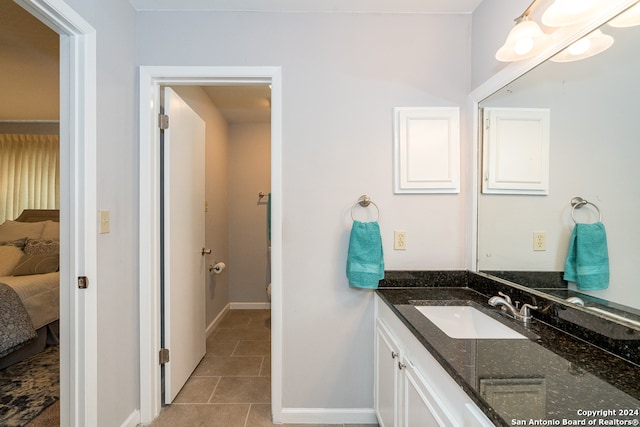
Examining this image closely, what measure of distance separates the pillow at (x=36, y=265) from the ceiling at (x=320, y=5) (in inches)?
99.6

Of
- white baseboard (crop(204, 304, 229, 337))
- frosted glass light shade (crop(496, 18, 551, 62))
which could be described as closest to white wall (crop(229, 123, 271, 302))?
white baseboard (crop(204, 304, 229, 337))

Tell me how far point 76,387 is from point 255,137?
3115mm

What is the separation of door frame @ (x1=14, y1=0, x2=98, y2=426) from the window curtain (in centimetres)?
353

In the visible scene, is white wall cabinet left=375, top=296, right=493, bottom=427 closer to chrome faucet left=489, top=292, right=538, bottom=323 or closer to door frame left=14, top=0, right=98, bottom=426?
chrome faucet left=489, top=292, right=538, bottom=323

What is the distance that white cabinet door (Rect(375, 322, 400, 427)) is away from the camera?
A: 1320 millimetres

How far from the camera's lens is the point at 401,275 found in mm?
1732

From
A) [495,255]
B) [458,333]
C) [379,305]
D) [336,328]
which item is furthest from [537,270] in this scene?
[336,328]

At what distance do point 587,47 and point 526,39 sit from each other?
0.21m

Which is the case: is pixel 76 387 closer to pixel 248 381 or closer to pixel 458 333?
pixel 248 381

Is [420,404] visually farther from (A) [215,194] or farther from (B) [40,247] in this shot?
(B) [40,247]

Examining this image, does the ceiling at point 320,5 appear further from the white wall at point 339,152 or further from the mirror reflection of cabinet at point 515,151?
the mirror reflection of cabinet at point 515,151

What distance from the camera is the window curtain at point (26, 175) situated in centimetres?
384

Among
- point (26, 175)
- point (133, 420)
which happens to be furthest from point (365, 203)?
point (26, 175)

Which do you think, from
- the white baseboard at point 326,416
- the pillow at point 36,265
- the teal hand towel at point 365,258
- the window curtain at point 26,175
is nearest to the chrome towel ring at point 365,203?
the teal hand towel at point 365,258
